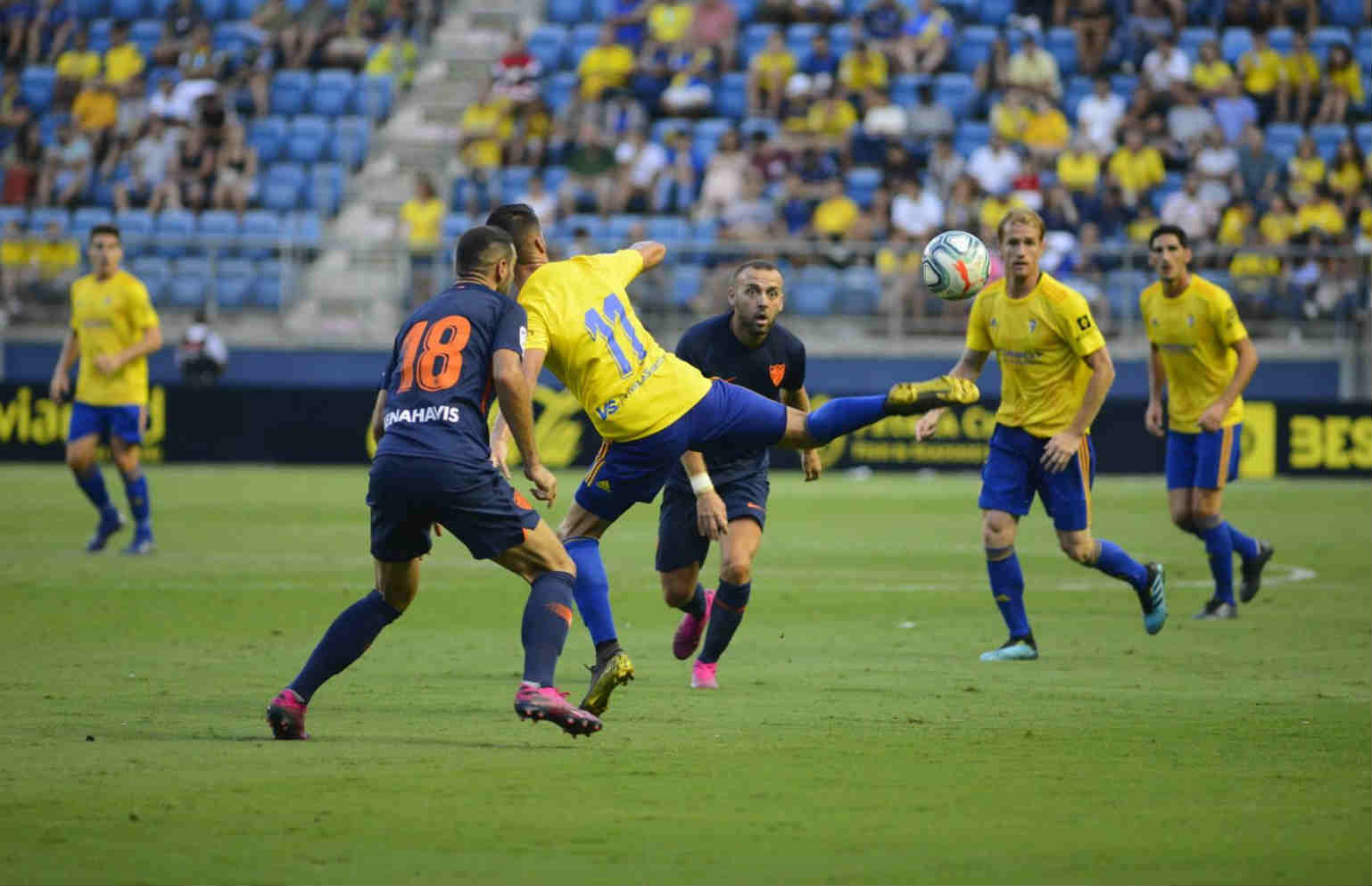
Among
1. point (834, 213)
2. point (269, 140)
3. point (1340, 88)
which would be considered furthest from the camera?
point (269, 140)

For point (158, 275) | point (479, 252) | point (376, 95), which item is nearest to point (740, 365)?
point (479, 252)

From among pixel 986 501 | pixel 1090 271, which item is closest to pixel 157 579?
pixel 986 501

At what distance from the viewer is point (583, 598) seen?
27.7 ft

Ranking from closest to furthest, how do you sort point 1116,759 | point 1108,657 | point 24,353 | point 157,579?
point 1116,759
point 1108,657
point 157,579
point 24,353

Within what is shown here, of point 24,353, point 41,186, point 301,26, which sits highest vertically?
point 301,26

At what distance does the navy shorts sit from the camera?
23.9 feet

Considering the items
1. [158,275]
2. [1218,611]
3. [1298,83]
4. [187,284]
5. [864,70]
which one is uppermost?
[864,70]

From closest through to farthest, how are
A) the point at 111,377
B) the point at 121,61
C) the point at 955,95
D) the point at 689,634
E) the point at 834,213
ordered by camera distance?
the point at 689,634, the point at 111,377, the point at 834,213, the point at 955,95, the point at 121,61

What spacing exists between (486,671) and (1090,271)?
1768 cm

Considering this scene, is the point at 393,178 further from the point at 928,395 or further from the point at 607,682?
the point at 607,682

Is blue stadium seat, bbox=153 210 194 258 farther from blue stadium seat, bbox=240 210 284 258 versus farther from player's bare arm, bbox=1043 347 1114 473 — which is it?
player's bare arm, bbox=1043 347 1114 473

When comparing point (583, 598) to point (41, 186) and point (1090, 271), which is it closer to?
point (1090, 271)

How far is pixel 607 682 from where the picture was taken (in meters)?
7.60

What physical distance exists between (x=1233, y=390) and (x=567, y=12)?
22.2 meters
